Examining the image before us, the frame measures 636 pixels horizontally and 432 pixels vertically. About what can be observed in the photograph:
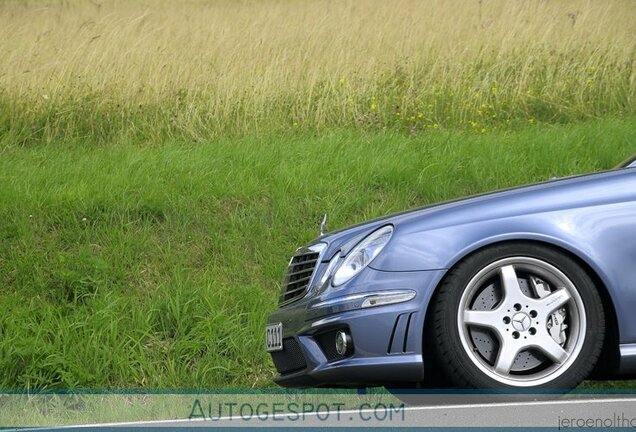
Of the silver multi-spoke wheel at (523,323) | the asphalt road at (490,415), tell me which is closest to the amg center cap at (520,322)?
the silver multi-spoke wheel at (523,323)

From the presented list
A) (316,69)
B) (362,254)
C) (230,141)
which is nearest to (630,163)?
(362,254)

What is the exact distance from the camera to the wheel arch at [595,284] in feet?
16.4

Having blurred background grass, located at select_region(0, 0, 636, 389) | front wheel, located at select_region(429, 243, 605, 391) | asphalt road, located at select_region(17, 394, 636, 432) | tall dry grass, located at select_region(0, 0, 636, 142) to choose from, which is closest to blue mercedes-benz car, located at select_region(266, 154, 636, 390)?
front wheel, located at select_region(429, 243, 605, 391)

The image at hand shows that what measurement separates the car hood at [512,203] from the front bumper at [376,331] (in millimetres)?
244

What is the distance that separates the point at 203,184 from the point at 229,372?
2.79m

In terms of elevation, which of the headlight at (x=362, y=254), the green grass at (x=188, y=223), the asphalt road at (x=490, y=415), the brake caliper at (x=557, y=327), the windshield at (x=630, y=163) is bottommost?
the green grass at (x=188, y=223)

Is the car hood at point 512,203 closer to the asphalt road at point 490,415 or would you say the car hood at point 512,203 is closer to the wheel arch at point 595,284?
the wheel arch at point 595,284

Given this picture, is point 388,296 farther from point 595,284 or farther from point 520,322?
point 595,284

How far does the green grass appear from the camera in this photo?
7379 mm

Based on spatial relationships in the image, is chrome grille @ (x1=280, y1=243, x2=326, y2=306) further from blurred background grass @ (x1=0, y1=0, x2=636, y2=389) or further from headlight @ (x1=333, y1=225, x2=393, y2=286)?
blurred background grass @ (x1=0, y1=0, x2=636, y2=389)

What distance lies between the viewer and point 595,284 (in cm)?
504

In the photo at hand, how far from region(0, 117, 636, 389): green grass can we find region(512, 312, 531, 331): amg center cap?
2.62m

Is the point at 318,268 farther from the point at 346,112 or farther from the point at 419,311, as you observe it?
the point at 346,112

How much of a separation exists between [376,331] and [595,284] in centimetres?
91
